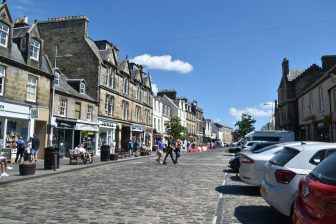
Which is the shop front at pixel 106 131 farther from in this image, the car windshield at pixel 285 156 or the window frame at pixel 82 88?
the car windshield at pixel 285 156

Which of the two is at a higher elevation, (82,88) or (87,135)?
(82,88)

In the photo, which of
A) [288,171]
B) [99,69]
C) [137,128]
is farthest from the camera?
[137,128]

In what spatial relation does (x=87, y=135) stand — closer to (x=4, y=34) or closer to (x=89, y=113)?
(x=89, y=113)

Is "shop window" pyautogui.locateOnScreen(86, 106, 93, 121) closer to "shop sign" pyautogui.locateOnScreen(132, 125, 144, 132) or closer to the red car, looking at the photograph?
"shop sign" pyautogui.locateOnScreen(132, 125, 144, 132)

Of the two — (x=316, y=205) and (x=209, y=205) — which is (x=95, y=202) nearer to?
(x=209, y=205)

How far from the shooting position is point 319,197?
3850 millimetres

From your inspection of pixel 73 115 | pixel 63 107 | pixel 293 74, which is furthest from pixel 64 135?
pixel 293 74

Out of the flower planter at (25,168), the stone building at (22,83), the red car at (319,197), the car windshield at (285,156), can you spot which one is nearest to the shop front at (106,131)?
the stone building at (22,83)

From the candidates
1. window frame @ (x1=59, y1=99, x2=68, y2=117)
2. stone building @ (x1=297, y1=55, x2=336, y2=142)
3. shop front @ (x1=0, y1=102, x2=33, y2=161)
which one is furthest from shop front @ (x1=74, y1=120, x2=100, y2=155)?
stone building @ (x1=297, y1=55, x2=336, y2=142)

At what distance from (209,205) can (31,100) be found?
20042 millimetres

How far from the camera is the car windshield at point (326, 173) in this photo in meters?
3.91

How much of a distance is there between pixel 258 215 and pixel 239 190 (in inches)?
149

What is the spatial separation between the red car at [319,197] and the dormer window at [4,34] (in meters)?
22.9

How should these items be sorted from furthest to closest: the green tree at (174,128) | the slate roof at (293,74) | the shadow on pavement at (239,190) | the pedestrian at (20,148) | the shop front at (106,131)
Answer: the green tree at (174,128) → the slate roof at (293,74) → the shop front at (106,131) → the pedestrian at (20,148) → the shadow on pavement at (239,190)
